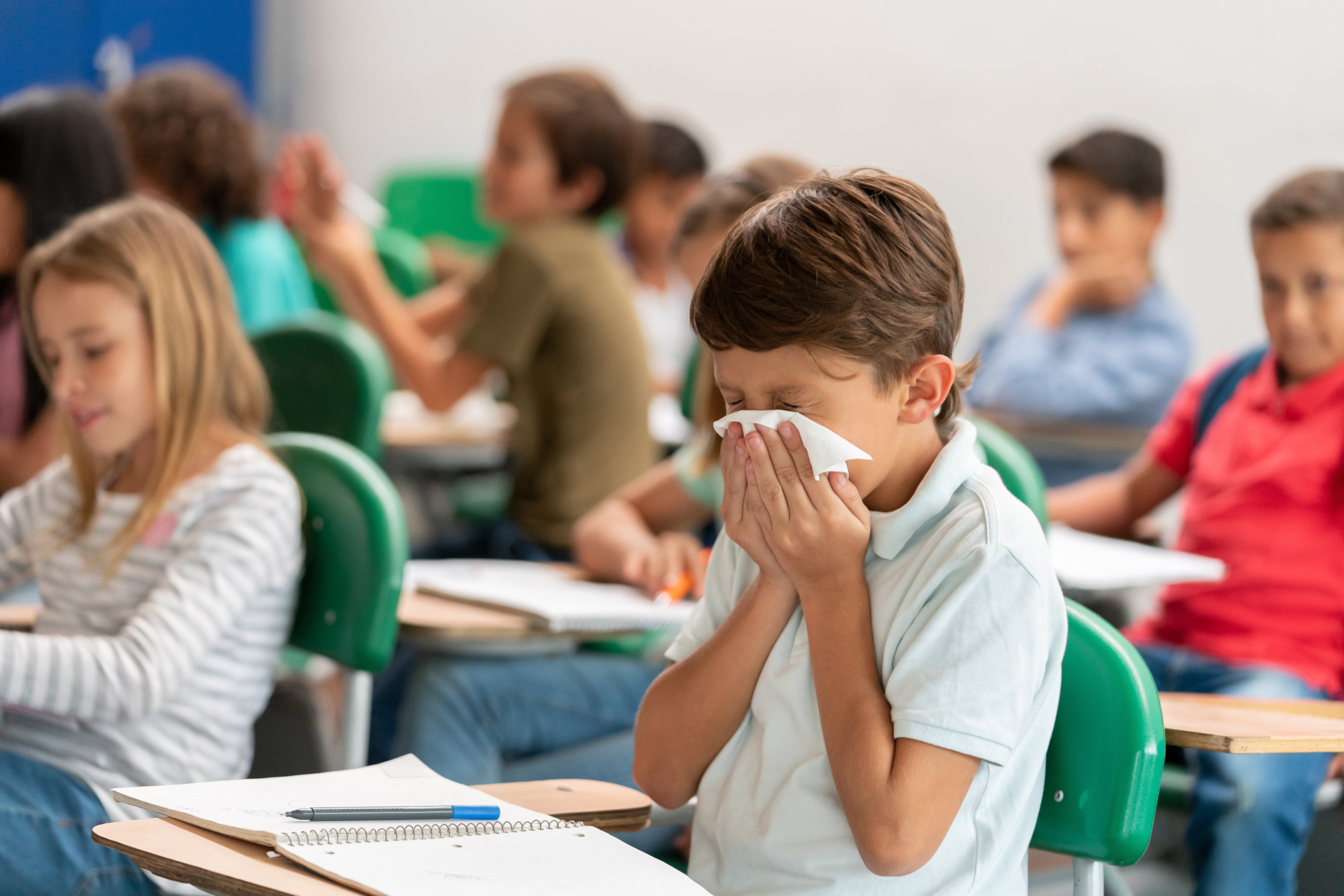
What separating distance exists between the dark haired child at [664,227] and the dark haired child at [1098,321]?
3.59 feet

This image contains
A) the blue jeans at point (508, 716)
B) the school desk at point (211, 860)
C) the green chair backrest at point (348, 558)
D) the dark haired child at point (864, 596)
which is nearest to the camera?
the school desk at point (211, 860)

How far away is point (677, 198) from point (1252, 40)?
5.30 ft

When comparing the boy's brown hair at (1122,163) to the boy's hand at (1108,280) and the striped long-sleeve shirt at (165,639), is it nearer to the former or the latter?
the boy's hand at (1108,280)

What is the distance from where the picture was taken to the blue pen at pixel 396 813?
93cm

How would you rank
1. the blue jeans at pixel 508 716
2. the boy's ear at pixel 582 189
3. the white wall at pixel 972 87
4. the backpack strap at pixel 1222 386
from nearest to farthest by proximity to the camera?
the blue jeans at pixel 508 716 → the backpack strap at pixel 1222 386 → the boy's ear at pixel 582 189 → the white wall at pixel 972 87

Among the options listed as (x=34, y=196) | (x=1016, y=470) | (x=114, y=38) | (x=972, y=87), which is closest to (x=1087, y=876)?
(x=1016, y=470)

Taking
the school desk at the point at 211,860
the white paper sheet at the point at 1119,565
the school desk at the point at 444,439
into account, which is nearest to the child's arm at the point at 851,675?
the school desk at the point at 211,860

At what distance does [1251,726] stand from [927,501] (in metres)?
0.34

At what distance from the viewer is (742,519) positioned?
104cm

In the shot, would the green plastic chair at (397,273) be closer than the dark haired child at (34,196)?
No

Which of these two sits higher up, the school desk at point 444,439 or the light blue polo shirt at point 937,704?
the light blue polo shirt at point 937,704

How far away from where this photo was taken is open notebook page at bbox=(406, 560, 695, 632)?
157 cm

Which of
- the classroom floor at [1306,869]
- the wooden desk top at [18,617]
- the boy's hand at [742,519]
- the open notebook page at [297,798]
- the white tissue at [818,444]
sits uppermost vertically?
the white tissue at [818,444]

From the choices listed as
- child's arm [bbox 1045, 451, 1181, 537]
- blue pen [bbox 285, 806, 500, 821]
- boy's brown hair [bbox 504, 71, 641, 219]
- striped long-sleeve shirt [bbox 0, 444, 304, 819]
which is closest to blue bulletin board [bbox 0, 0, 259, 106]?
boy's brown hair [bbox 504, 71, 641, 219]
